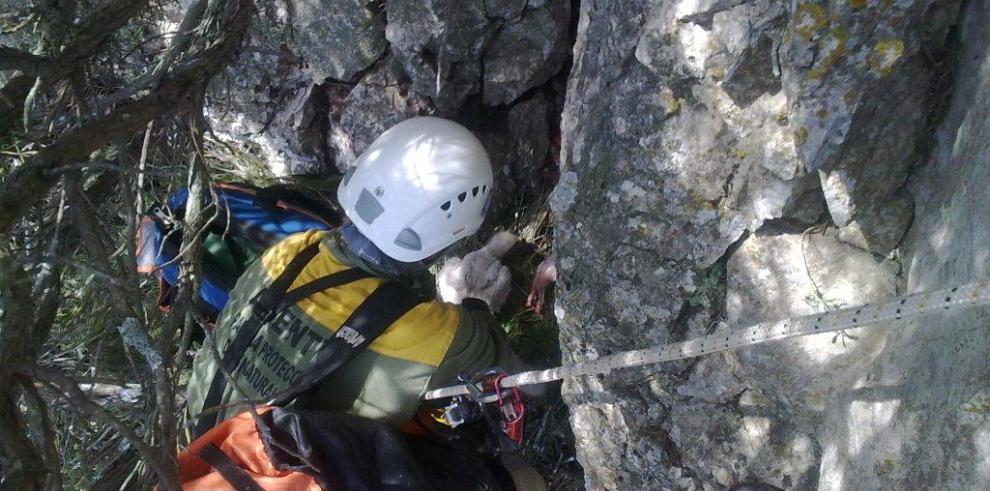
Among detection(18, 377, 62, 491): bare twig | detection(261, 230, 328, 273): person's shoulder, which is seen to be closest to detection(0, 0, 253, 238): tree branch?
detection(18, 377, 62, 491): bare twig

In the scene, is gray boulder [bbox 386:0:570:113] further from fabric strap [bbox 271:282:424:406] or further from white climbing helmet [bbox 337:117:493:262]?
fabric strap [bbox 271:282:424:406]

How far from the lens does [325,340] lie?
308cm

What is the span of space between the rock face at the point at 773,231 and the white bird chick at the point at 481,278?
3.46ft

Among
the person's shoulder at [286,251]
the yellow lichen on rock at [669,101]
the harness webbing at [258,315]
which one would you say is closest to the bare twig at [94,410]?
the harness webbing at [258,315]

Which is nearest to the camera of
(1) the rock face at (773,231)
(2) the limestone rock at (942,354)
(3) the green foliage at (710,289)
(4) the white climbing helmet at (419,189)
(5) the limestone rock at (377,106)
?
(2) the limestone rock at (942,354)

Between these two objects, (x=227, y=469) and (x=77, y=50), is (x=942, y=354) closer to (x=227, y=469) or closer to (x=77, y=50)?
(x=227, y=469)

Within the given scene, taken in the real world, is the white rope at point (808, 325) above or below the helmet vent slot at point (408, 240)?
above

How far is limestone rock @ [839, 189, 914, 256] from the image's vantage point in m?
2.25

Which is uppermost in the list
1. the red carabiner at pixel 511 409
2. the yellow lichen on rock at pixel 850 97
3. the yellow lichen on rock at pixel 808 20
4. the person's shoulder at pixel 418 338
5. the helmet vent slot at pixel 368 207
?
the yellow lichen on rock at pixel 808 20

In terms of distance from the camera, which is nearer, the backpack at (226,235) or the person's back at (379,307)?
the person's back at (379,307)

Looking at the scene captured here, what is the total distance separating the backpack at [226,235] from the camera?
392 cm

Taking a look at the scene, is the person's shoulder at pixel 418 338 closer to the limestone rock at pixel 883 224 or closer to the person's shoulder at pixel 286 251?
the person's shoulder at pixel 286 251

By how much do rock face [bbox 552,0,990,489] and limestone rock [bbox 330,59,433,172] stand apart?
1.54 m

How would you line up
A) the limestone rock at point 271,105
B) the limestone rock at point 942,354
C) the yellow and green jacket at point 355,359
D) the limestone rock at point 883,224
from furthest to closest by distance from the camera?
the limestone rock at point 271,105 → the yellow and green jacket at point 355,359 → the limestone rock at point 883,224 → the limestone rock at point 942,354
